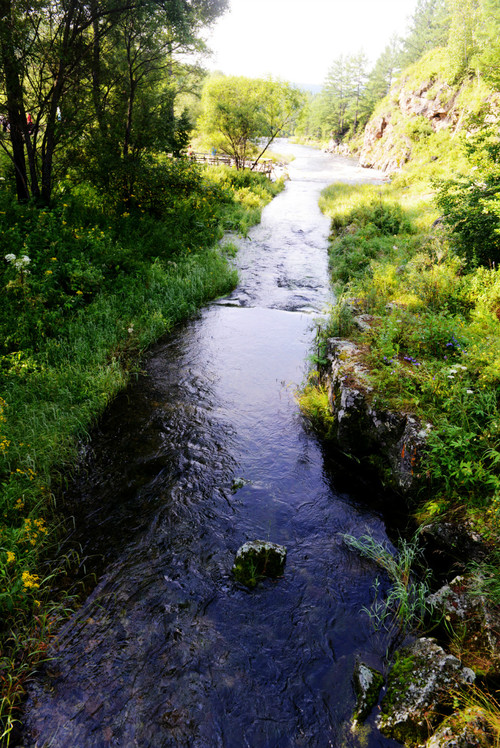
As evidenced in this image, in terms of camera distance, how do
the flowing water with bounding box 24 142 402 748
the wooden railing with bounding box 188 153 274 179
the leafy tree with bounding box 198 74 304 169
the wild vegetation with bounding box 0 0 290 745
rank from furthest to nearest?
the wooden railing with bounding box 188 153 274 179 < the leafy tree with bounding box 198 74 304 169 < the wild vegetation with bounding box 0 0 290 745 < the flowing water with bounding box 24 142 402 748

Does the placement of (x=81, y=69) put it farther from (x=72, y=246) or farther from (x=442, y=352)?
(x=442, y=352)

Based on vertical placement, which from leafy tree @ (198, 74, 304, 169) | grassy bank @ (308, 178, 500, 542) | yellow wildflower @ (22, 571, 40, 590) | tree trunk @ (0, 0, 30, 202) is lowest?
yellow wildflower @ (22, 571, 40, 590)

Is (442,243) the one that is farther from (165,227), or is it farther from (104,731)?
(104,731)

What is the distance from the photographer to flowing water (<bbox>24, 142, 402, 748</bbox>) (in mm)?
3094

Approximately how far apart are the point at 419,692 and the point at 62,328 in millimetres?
8076

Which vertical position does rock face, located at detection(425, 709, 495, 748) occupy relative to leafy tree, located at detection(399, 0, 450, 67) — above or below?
below

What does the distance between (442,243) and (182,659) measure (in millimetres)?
10793

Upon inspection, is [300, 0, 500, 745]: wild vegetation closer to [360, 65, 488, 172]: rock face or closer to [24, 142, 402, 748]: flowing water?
[24, 142, 402, 748]: flowing water

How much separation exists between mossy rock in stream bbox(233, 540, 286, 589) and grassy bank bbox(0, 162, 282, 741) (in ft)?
5.86

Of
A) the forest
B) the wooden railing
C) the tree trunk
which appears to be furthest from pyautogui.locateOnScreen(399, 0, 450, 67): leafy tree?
the tree trunk

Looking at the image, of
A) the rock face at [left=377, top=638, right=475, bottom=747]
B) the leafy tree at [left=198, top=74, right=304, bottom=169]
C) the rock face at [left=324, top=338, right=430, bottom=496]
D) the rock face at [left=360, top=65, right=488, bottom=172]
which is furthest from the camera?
the rock face at [left=360, top=65, right=488, bottom=172]

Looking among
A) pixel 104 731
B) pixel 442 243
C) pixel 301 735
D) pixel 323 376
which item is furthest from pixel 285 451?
pixel 442 243

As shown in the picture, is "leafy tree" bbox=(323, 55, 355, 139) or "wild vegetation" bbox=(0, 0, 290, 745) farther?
"leafy tree" bbox=(323, 55, 355, 139)

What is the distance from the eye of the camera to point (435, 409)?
16.8 ft
